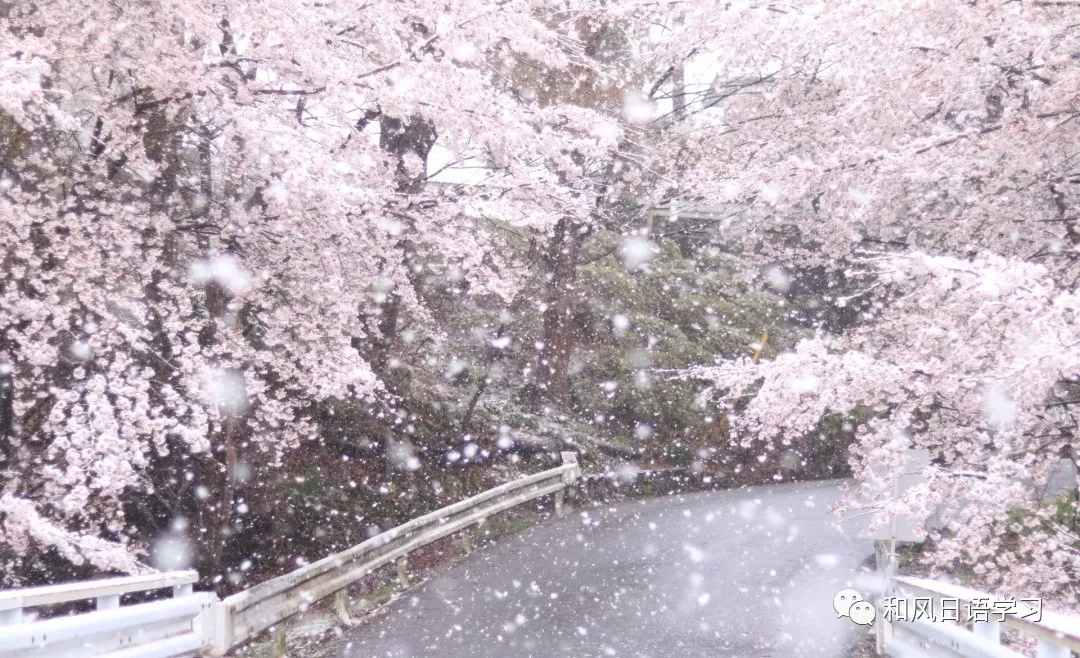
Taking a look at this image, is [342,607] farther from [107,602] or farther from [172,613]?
[107,602]

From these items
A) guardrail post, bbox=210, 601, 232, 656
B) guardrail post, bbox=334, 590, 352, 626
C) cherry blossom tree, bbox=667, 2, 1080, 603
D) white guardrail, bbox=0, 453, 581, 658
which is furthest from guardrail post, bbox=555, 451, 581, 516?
guardrail post, bbox=210, 601, 232, 656

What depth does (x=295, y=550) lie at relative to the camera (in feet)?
39.7

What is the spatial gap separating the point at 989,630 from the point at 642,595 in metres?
4.83

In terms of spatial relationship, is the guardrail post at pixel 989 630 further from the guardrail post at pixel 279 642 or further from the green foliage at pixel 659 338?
the green foliage at pixel 659 338

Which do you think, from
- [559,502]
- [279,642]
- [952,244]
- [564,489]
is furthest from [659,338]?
[279,642]

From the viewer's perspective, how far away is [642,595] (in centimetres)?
936

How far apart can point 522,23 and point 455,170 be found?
230 centimetres

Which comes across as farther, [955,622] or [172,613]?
[955,622]

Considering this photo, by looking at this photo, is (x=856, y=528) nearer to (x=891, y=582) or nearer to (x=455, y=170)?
(x=891, y=582)

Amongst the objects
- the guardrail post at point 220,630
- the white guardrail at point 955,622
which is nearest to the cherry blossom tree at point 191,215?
the guardrail post at point 220,630

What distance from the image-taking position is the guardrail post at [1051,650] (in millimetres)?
4246

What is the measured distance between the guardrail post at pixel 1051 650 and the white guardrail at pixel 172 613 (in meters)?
4.73

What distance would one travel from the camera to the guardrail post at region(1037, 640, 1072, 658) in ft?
13.9

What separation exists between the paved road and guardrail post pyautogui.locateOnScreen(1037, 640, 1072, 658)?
9.59ft
